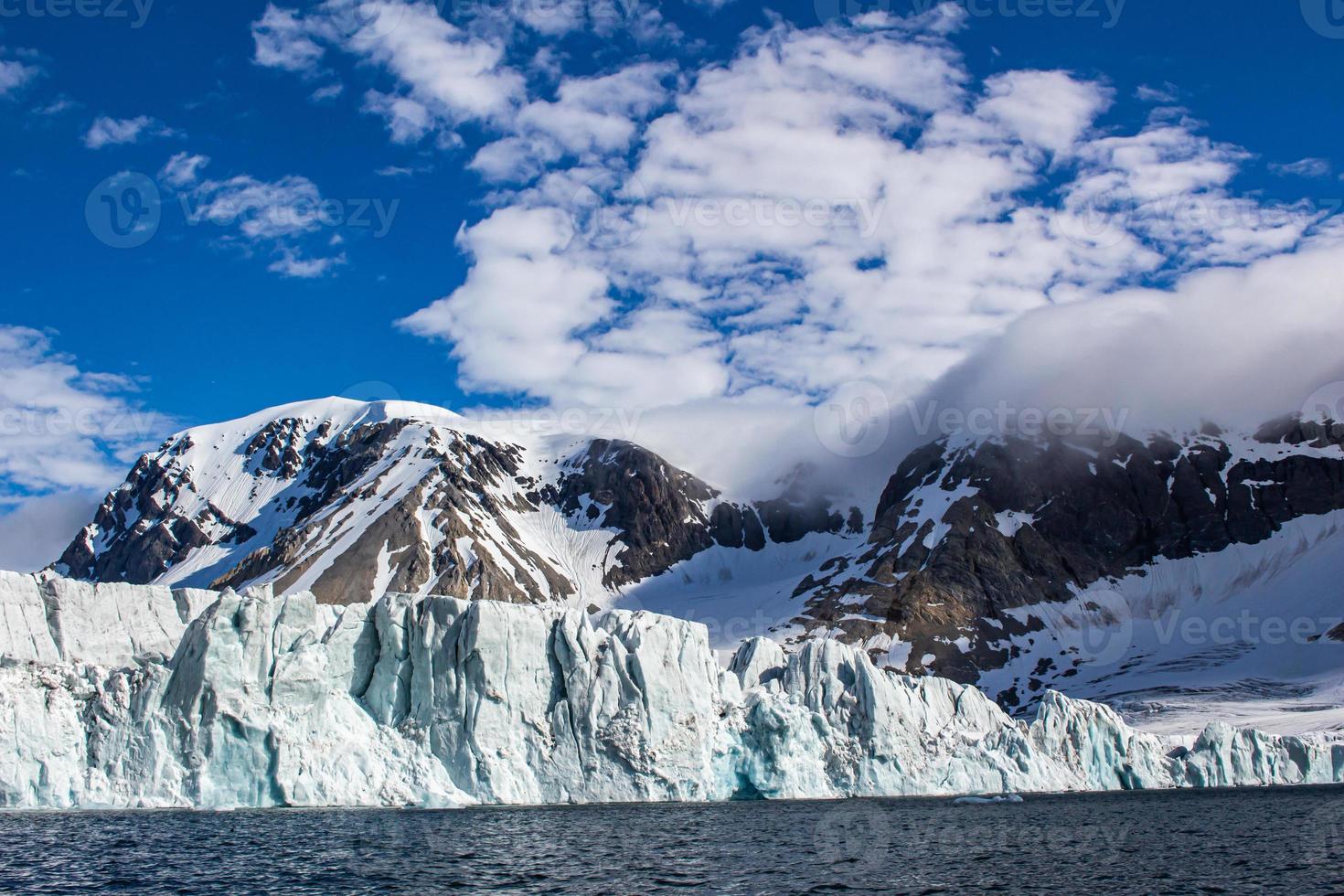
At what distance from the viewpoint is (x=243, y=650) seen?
2522 inches

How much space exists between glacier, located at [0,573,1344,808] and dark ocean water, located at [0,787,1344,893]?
210 centimetres

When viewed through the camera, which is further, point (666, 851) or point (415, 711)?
point (415, 711)

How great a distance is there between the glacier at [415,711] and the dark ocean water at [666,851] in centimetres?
210

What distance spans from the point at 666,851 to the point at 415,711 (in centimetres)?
2261

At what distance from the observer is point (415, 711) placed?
222 feet

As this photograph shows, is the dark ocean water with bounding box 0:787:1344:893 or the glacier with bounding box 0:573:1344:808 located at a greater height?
the glacier with bounding box 0:573:1344:808

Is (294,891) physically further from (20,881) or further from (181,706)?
(181,706)

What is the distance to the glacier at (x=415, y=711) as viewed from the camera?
60375mm

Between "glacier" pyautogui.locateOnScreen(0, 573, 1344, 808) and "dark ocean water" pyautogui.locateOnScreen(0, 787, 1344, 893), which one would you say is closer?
"dark ocean water" pyautogui.locateOnScreen(0, 787, 1344, 893)

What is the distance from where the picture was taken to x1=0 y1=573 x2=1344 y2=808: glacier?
198 ft

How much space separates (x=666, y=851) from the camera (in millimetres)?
50656

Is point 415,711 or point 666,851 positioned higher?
point 415,711

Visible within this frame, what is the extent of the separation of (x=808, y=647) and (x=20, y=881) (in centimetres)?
5972

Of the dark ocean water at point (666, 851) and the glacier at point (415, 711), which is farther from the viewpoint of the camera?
the glacier at point (415, 711)
